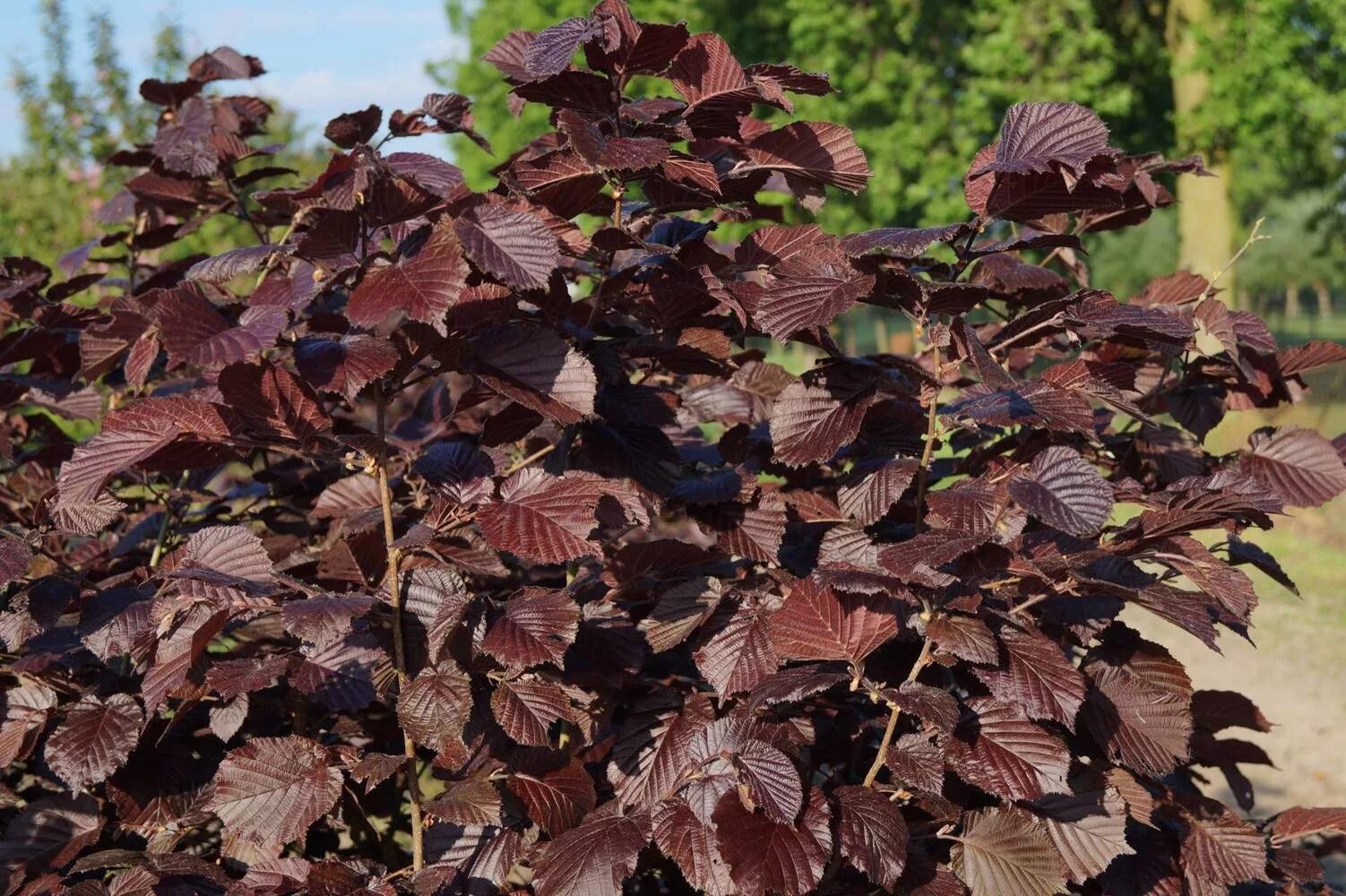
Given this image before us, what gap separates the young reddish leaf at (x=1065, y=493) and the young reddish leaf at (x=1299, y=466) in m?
0.54

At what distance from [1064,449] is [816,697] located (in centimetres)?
52

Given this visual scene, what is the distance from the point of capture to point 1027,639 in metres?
1.41

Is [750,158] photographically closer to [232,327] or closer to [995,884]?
[232,327]

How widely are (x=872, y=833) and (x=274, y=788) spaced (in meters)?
0.71

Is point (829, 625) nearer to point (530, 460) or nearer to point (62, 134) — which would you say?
point (530, 460)

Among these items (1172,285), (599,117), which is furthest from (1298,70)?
(599,117)

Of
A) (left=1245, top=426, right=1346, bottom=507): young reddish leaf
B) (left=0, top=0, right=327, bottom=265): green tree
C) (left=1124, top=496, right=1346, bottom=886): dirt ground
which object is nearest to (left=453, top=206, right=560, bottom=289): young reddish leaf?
(left=1245, top=426, right=1346, bottom=507): young reddish leaf

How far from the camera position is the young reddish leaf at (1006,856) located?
55.5 inches

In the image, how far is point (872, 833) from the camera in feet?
4.36

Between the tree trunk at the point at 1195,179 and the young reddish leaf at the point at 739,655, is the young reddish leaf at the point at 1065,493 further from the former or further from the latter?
the tree trunk at the point at 1195,179

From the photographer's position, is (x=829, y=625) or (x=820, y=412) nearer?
(x=829, y=625)

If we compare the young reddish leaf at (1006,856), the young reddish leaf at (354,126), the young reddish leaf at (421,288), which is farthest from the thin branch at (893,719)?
the young reddish leaf at (354,126)

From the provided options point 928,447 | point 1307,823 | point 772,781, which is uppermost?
point 928,447

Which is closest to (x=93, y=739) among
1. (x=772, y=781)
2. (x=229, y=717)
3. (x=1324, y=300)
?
(x=229, y=717)
